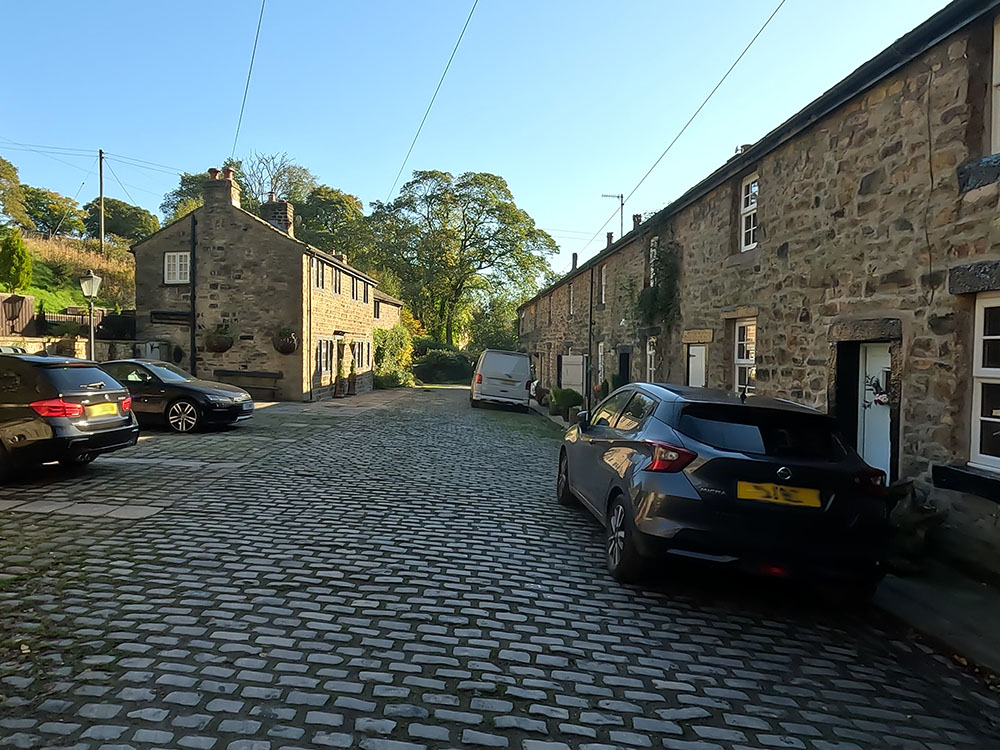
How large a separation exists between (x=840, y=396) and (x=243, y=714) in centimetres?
720

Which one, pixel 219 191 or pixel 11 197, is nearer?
pixel 219 191

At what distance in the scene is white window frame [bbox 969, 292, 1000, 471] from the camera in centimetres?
549

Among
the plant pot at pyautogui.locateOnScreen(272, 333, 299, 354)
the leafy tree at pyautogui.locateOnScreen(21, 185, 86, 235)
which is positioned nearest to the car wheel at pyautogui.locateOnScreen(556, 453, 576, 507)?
the plant pot at pyautogui.locateOnScreen(272, 333, 299, 354)

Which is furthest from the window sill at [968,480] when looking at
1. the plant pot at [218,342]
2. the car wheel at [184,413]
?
the plant pot at [218,342]

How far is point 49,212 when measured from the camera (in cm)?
4550

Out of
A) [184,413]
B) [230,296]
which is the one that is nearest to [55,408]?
[184,413]

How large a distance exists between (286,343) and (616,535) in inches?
705

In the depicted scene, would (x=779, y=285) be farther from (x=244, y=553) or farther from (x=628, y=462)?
(x=244, y=553)

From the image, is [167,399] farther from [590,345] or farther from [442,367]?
[442,367]

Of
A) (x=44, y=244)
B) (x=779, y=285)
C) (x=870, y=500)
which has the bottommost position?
(x=870, y=500)

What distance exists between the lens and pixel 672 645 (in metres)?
3.94

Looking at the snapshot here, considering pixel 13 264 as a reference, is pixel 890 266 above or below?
below

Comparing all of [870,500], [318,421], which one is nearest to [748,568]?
[870,500]

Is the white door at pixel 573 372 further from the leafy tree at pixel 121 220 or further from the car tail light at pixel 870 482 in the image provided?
the leafy tree at pixel 121 220
